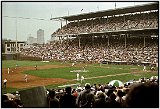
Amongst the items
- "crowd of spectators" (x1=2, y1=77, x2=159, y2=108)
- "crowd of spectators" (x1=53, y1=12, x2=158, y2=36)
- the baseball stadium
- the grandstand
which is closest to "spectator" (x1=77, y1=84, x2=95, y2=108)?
"crowd of spectators" (x1=2, y1=77, x2=159, y2=108)

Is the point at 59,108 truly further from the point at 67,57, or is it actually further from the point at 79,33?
the point at 79,33

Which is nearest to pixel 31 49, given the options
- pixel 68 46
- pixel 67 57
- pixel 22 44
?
pixel 68 46

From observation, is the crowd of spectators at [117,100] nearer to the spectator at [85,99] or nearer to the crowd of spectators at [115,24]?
the spectator at [85,99]

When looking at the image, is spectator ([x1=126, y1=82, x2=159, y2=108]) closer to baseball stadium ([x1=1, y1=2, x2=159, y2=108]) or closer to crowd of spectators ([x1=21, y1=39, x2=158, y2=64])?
baseball stadium ([x1=1, y1=2, x2=159, y2=108])

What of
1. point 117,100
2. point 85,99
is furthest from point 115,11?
point 117,100

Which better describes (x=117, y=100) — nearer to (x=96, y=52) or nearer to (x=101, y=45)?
(x=96, y=52)
